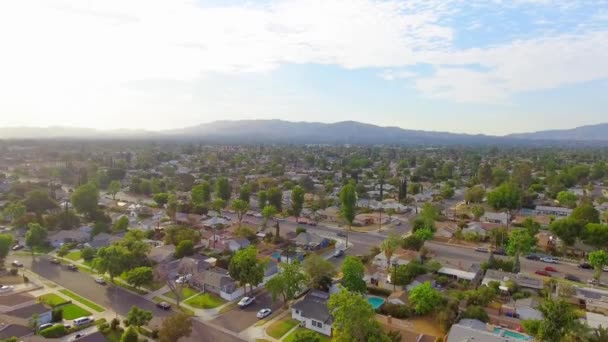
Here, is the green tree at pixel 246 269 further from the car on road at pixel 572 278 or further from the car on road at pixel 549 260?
the car on road at pixel 549 260

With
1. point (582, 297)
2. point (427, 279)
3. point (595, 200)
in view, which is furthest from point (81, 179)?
point (595, 200)

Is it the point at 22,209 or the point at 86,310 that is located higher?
the point at 22,209

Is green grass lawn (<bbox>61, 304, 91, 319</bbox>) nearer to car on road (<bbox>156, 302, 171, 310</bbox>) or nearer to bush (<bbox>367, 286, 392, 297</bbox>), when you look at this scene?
car on road (<bbox>156, 302, 171, 310</bbox>)

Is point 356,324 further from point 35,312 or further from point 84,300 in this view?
point 84,300

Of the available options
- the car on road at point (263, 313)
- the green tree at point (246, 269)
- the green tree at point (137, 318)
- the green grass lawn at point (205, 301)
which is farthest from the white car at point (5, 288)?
the car on road at point (263, 313)

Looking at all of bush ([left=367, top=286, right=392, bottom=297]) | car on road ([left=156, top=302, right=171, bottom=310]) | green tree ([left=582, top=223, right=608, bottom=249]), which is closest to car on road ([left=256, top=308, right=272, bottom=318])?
car on road ([left=156, top=302, right=171, bottom=310])

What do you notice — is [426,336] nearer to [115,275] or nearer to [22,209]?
[115,275]
